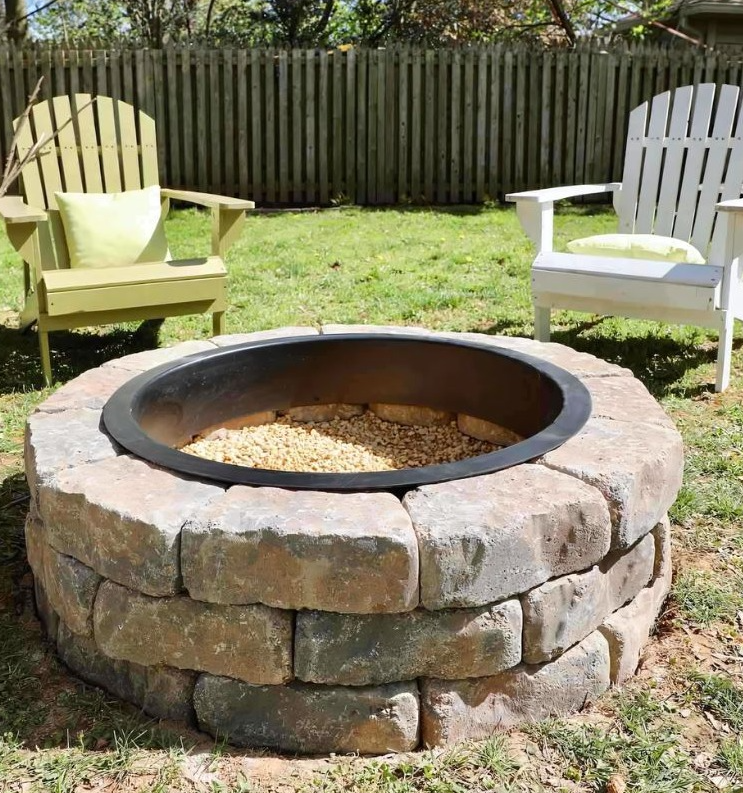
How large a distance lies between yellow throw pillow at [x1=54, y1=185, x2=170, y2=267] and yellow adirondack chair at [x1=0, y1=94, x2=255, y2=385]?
0.42 feet

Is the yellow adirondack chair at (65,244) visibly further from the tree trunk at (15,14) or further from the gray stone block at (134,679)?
the tree trunk at (15,14)

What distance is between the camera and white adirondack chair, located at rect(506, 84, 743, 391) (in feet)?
12.2

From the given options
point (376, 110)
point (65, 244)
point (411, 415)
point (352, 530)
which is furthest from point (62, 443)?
point (376, 110)

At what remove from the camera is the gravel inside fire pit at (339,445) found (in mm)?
2631

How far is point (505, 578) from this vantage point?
1.68 metres

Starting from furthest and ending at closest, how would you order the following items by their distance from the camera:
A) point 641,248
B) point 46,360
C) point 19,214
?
point 641,248 < point 46,360 < point 19,214

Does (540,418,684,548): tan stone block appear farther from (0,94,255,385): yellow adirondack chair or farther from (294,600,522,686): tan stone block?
(0,94,255,385): yellow adirondack chair

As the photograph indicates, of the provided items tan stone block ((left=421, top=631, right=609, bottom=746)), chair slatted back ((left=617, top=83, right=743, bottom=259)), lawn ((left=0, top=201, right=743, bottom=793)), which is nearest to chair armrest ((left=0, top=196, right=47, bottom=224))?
lawn ((left=0, top=201, right=743, bottom=793))

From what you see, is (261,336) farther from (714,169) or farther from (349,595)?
(714,169)

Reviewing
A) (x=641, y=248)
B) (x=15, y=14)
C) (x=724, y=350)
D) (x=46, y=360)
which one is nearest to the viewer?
(x=724, y=350)

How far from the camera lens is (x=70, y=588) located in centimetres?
187

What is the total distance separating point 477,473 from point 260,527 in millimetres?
487

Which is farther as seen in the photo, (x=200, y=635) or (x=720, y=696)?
(x=720, y=696)

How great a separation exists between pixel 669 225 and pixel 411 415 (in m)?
2.47
